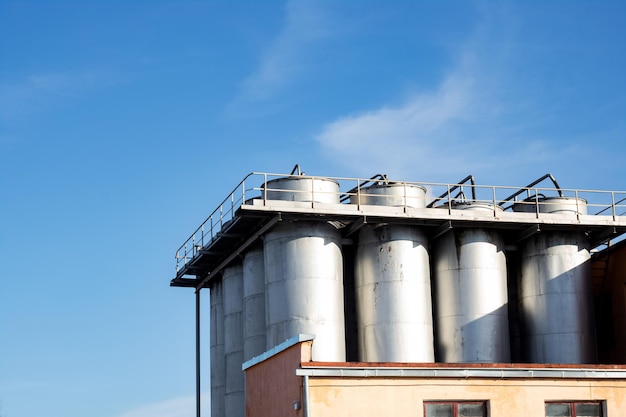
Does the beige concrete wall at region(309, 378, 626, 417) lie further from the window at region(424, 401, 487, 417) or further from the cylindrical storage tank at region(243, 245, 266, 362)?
the cylindrical storage tank at region(243, 245, 266, 362)

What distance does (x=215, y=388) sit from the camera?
39.2 meters

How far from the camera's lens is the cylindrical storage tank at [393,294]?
33.5 meters

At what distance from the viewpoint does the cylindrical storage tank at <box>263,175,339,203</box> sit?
34.6 metres

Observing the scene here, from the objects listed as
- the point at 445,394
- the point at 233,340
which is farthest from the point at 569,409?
the point at 233,340

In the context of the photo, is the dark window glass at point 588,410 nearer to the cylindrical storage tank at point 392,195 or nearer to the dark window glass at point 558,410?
the dark window glass at point 558,410

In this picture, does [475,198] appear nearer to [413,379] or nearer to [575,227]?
[575,227]

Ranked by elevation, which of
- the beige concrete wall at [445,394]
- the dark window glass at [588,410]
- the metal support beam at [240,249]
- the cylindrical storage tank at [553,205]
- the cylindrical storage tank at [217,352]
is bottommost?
the dark window glass at [588,410]

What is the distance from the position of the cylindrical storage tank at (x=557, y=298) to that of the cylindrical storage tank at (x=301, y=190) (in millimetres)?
7859

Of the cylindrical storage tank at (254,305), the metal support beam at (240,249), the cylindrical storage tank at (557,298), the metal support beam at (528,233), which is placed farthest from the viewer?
the metal support beam at (528,233)

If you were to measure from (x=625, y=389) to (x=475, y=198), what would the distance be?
580 inches

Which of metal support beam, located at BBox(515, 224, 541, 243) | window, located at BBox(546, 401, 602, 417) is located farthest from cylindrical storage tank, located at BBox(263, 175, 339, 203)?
window, located at BBox(546, 401, 602, 417)

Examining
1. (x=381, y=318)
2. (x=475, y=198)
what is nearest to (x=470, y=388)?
(x=381, y=318)

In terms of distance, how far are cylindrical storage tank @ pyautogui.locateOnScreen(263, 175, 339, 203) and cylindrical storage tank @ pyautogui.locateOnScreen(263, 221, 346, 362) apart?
966 millimetres

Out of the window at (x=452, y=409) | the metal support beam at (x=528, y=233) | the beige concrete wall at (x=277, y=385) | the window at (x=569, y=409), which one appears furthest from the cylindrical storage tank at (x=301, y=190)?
the window at (x=569, y=409)
